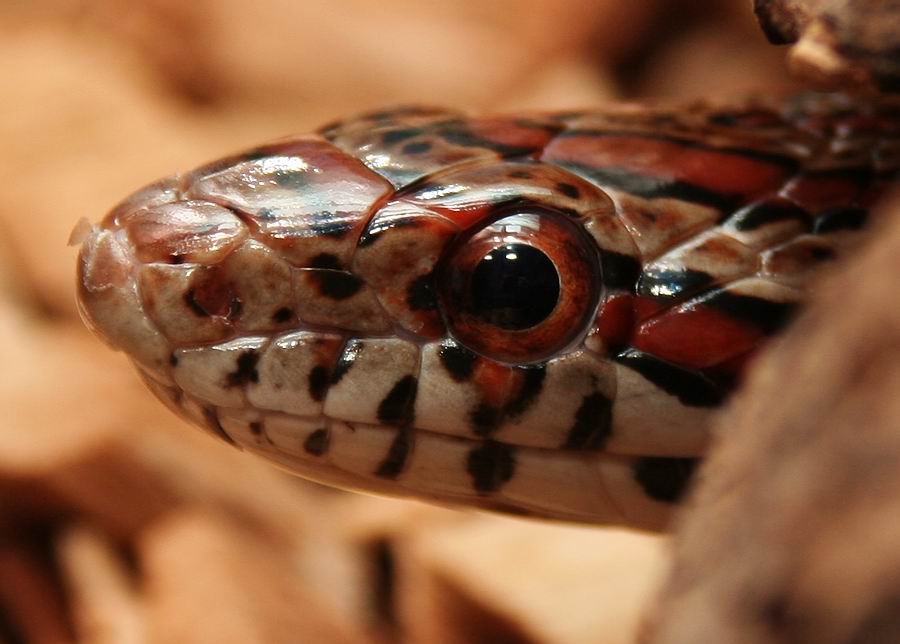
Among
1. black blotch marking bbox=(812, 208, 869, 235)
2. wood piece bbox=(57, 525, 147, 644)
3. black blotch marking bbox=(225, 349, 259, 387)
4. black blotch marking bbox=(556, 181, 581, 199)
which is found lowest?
wood piece bbox=(57, 525, 147, 644)

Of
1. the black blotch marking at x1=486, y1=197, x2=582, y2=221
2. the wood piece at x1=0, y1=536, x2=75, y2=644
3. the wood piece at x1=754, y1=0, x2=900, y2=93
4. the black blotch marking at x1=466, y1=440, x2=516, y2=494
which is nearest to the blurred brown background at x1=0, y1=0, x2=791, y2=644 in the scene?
the wood piece at x1=0, y1=536, x2=75, y2=644

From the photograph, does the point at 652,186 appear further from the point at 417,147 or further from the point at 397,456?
the point at 397,456

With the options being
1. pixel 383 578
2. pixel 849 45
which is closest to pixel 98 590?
pixel 383 578

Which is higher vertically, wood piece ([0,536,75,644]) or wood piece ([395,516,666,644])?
wood piece ([395,516,666,644])

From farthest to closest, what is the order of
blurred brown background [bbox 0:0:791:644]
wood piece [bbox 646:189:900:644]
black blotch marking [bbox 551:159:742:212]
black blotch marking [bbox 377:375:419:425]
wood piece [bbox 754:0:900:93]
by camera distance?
blurred brown background [bbox 0:0:791:644] < black blotch marking [bbox 551:159:742:212] < black blotch marking [bbox 377:375:419:425] < wood piece [bbox 754:0:900:93] < wood piece [bbox 646:189:900:644]

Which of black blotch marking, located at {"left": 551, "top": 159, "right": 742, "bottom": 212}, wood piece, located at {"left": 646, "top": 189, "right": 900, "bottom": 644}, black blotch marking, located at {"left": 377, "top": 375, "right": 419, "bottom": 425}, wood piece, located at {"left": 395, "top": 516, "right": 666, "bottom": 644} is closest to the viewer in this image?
wood piece, located at {"left": 646, "top": 189, "right": 900, "bottom": 644}

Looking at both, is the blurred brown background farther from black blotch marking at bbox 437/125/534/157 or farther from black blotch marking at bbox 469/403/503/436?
black blotch marking at bbox 437/125/534/157
